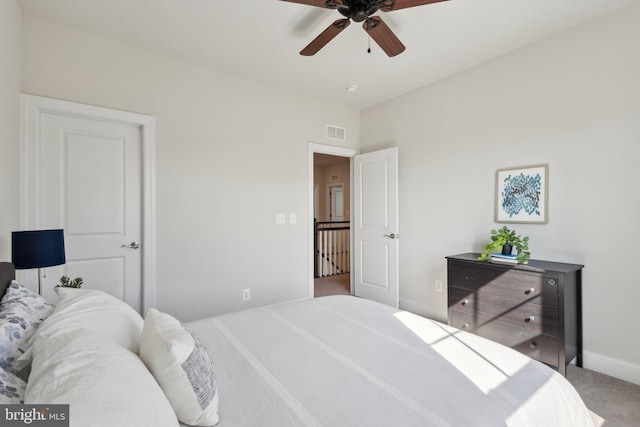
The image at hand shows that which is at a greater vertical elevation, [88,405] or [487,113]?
[487,113]

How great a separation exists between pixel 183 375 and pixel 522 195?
9.78 ft

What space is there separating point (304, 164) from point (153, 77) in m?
1.83

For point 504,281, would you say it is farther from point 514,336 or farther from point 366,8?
point 366,8

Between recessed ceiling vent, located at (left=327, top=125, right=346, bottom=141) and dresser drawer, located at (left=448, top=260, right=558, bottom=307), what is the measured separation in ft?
7.34

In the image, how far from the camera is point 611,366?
2.25 m

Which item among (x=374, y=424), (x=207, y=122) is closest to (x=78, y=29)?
(x=207, y=122)

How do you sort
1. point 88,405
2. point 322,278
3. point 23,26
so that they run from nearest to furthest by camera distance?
point 88,405, point 23,26, point 322,278

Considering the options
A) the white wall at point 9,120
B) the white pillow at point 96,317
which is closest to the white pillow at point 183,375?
the white pillow at point 96,317

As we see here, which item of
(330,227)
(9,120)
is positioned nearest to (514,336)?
(9,120)

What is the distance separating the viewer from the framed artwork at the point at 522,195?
8.54 feet

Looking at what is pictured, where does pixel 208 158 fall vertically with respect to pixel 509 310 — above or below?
above

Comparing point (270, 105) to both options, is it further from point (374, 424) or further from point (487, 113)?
point (374, 424)

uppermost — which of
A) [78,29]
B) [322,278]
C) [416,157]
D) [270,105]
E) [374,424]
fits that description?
[78,29]

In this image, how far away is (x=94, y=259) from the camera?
8.50 feet
